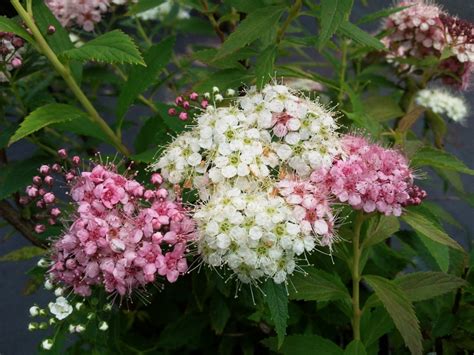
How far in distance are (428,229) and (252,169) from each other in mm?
291

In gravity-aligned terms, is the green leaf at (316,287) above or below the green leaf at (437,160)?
below

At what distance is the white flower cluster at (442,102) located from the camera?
6.11 feet

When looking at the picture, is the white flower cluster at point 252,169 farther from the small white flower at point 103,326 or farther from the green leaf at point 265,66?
the small white flower at point 103,326

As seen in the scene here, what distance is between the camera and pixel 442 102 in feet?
6.22

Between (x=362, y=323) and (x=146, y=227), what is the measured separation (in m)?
0.56

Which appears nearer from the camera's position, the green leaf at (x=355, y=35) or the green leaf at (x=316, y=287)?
the green leaf at (x=316, y=287)

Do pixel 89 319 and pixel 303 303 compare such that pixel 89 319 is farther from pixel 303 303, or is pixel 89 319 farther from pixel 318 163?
pixel 303 303

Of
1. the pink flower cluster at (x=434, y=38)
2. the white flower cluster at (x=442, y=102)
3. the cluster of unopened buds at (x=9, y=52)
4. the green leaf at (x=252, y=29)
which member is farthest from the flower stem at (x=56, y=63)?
the white flower cluster at (x=442, y=102)

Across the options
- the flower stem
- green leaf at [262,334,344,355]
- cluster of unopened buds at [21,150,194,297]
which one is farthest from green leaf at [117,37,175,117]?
→ green leaf at [262,334,344,355]

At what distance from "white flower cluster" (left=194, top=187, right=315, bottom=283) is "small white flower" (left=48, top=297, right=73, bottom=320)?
0.23m

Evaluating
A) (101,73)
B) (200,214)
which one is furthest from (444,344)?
(101,73)

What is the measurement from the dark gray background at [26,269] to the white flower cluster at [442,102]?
22 cm

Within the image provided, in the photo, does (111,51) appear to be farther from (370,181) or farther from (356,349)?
(356,349)

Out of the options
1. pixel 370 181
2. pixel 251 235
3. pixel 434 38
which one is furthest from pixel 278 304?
pixel 434 38
